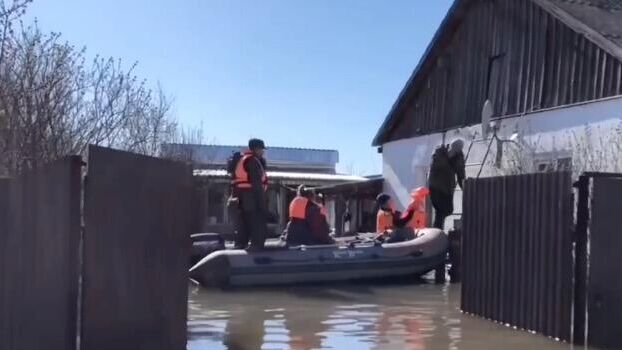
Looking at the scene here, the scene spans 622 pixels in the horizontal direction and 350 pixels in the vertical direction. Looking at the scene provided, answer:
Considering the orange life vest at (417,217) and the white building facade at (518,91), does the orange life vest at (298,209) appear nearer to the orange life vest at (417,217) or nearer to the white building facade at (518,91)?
the orange life vest at (417,217)

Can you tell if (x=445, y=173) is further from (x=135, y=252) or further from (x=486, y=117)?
(x=135, y=252)

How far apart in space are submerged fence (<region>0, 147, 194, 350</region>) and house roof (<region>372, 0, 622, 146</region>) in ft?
41.0

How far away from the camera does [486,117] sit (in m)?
19.9

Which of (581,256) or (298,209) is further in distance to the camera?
(298,209)

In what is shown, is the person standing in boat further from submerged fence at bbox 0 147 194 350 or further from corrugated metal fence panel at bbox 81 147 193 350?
submerged fence at bbox 0 147 194 350

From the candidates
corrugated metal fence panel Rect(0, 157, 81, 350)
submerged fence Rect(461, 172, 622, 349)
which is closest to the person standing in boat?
submerged fence Rect(461, 172, 622, 349)

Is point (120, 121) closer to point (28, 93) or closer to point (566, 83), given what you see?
point (28, 93)

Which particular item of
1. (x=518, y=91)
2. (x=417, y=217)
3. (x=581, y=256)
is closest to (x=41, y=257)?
(x=581, y=256)

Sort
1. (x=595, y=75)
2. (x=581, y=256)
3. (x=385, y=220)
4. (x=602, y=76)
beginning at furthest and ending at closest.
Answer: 1. (x=595, y=75)
2. (x=602, y=76)
3. (x=385, y=220)
4. (x=581, y=256)

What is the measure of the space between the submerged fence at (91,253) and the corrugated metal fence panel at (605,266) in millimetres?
3482

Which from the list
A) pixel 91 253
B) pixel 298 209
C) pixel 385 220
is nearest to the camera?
pixel 91 253

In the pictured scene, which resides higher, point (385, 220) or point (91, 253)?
point (91, 253)

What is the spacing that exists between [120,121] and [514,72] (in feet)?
28.2

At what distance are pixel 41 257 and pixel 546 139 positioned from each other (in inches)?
580
